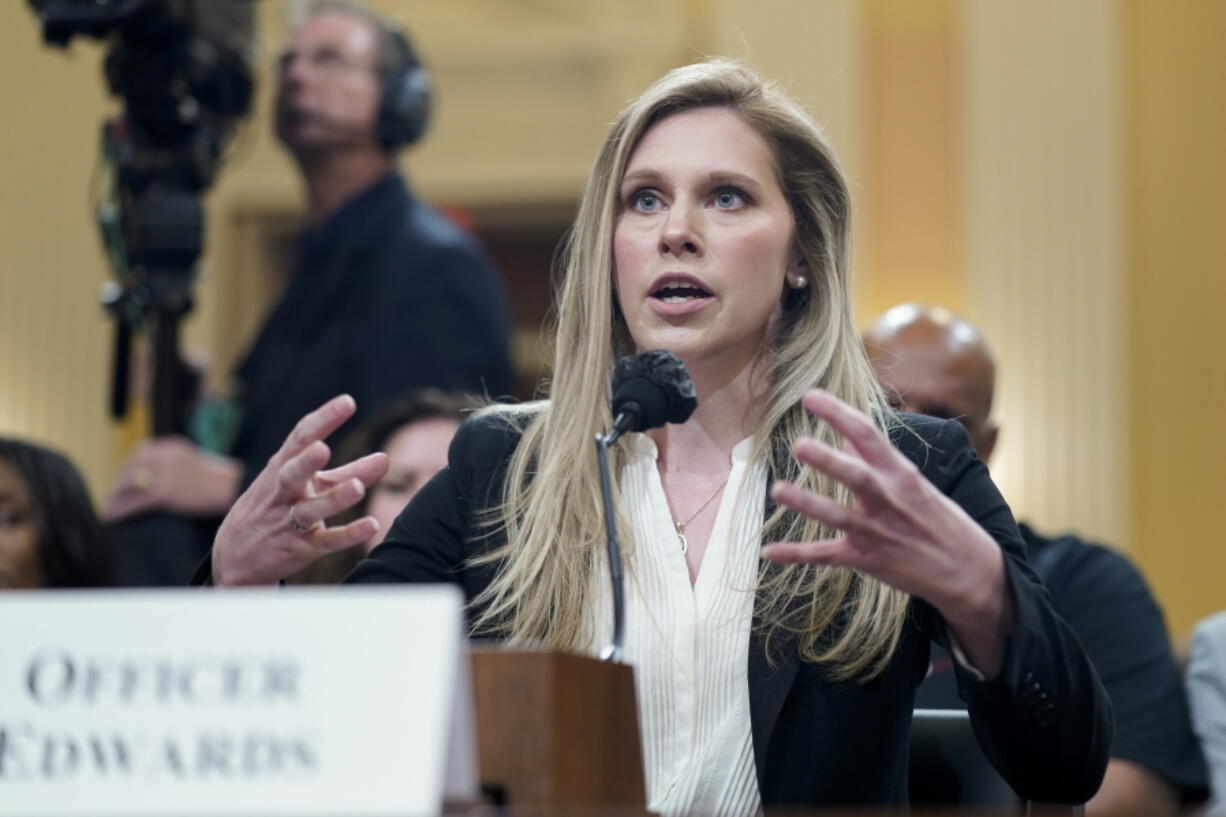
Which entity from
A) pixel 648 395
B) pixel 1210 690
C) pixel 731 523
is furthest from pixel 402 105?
pixel 648 395

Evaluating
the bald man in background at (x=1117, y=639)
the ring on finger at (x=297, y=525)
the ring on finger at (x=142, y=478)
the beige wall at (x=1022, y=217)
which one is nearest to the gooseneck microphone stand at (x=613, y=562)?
the ring on finger at (x=297, y=525)

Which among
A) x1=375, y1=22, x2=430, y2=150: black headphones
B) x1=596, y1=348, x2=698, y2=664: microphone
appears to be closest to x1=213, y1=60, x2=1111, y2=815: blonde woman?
x1=596, y1=348, x2=698, y2=664: microphone

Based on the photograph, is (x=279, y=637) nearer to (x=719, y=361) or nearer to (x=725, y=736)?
(x=725, y=736)

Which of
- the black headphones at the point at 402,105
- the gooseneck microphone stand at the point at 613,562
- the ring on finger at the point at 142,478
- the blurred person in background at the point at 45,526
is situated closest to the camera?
the gooseneck microphone stand at the point at 613,562

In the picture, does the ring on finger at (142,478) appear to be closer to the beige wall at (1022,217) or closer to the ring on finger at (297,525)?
the ring on finger at (297,525)

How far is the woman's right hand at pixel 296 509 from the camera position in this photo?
5.23 ft

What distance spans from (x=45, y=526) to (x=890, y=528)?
2088 millimetres

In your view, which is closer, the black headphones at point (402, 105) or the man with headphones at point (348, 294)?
the man with headphones at point (348, 294)

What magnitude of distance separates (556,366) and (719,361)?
0.19 m

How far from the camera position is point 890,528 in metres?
1.36

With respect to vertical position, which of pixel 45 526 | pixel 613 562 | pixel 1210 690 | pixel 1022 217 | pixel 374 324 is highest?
pixel 613 562

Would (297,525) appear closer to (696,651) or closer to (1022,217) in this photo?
(696,651)

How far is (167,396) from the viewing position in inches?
133

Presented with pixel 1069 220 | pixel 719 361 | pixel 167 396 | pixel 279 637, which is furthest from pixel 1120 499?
pixel 279 637
